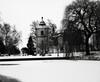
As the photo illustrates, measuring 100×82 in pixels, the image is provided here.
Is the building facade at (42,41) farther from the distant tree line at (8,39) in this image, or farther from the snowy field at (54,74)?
the snowy field at (54,74)

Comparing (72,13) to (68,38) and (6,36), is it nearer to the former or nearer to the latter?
(68,38)

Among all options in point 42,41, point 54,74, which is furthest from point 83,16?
point 42,41

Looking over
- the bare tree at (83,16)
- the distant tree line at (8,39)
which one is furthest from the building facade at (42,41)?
the bare tree at (83,16)

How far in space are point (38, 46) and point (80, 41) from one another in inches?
1386

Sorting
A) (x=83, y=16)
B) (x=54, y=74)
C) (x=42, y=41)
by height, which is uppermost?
(x=83, y=16)

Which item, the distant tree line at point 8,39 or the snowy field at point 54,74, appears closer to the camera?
the snowy field at point 54,74

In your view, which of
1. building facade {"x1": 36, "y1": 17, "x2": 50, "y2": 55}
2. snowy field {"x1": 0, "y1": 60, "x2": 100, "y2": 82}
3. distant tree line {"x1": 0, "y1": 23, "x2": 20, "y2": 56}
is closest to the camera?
snowy field {"x1": 0, "y1": 60, "x2": 100, "y2": 82}

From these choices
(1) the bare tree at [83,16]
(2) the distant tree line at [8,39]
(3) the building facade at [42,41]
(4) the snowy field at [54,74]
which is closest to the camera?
(4) the snowy field at [54,74]

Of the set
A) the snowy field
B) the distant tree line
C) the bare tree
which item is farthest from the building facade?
the snowy field

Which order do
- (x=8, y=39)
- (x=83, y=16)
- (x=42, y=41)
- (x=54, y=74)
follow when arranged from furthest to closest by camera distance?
(x=42, y=41), (x=8, y=39), (x=83, y=16), (x=54, y=74)

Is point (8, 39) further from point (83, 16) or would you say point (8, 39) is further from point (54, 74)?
point (54, 74)

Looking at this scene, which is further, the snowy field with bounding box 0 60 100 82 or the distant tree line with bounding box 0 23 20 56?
the distant tree line with bounding box 0 23 20 56

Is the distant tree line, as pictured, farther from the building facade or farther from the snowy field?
the snowy field

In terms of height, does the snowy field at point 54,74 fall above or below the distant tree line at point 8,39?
below
